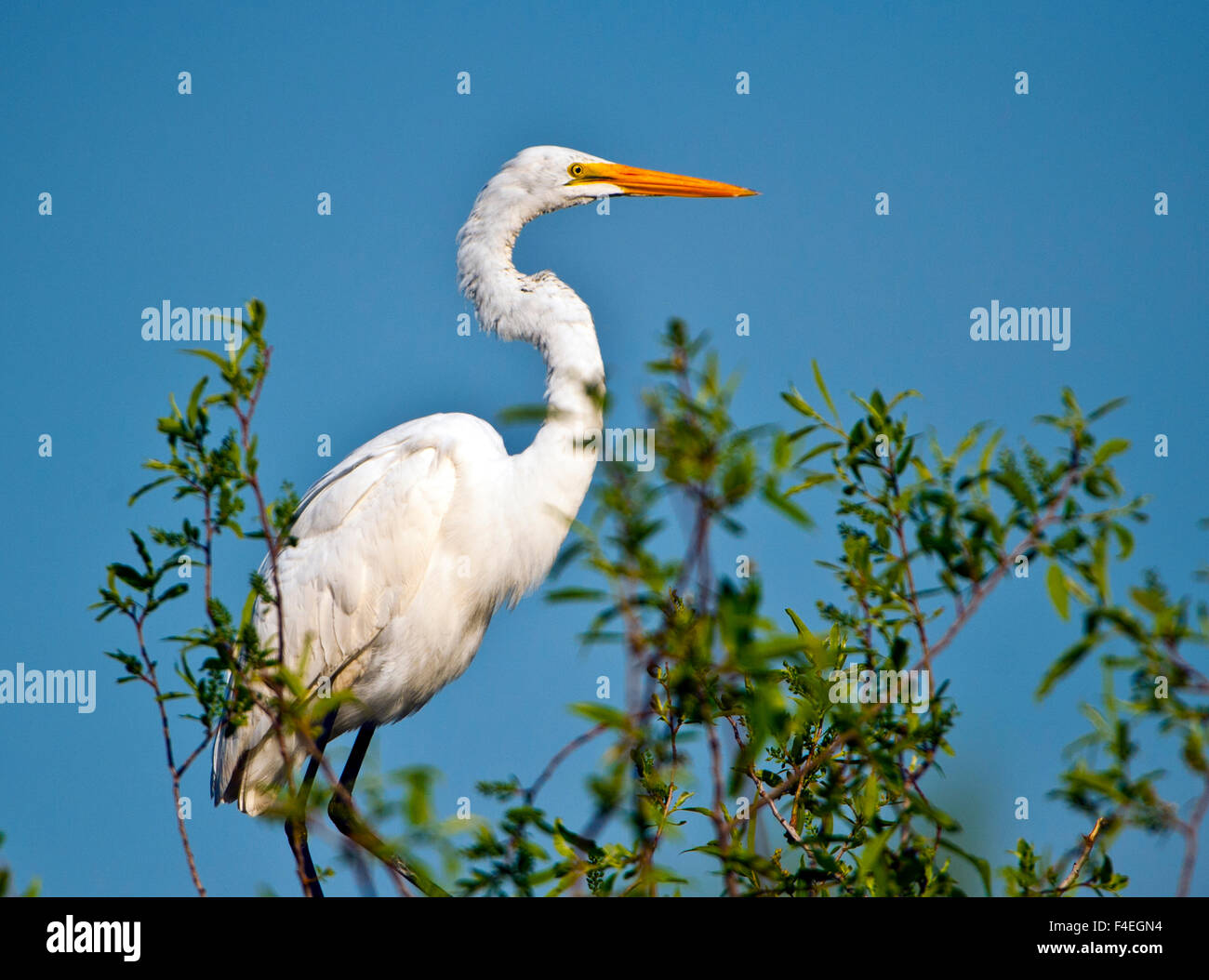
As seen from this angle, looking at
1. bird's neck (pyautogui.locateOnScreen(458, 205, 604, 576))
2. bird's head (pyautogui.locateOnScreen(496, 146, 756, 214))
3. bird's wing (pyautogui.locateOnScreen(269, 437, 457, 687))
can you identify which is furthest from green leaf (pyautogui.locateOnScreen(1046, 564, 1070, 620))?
bird's head (pyautogui.locateOnScreen(496, 146, 756, 214))

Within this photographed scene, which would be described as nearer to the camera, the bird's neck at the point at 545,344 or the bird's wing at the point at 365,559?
the bird's neck at the point at 545,344

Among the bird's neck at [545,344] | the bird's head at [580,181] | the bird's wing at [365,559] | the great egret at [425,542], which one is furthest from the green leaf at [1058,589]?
the bird's head at [580,181]

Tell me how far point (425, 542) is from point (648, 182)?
6.44 ft

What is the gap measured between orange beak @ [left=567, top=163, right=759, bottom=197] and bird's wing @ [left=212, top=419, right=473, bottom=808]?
1438 mm

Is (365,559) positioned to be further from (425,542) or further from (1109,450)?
(1109,450)

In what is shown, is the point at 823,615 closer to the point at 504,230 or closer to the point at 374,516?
the point at 374,516

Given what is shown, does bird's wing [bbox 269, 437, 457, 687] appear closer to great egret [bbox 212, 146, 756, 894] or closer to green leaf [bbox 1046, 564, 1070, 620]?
great egret [bbox 212, 146, 756, 894]

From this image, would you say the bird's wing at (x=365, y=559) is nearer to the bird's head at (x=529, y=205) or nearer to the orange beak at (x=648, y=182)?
the bird's head at (x=529, y=205)

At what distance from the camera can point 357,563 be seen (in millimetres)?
4535

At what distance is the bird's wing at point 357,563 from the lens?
4523 millimetres

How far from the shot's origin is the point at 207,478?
2.15 meters

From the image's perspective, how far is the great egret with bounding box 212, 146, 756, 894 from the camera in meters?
4.49

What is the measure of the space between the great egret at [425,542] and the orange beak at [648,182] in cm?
47
